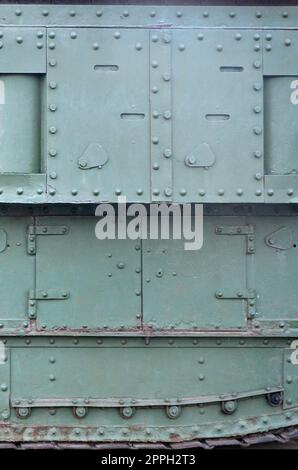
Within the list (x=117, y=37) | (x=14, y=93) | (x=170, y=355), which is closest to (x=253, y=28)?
(x=117, y=37)

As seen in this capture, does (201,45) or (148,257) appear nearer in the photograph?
(201,45)

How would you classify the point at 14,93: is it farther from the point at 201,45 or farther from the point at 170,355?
the point at 170,355

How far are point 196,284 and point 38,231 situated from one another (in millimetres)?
1178

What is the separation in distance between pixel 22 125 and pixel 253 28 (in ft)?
5.53

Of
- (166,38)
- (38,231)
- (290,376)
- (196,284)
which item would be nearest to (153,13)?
(166,38)

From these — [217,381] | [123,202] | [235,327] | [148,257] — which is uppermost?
[123,202]

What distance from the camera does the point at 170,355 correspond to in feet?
14.0

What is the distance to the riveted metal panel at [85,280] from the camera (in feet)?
13.9

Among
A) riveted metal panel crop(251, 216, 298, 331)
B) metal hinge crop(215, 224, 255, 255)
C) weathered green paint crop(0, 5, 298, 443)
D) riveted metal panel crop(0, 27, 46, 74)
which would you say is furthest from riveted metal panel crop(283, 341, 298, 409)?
riveted metal panel crop(0, 27, 46, 74)

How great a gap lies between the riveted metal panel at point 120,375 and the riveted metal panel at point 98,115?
3.77ft

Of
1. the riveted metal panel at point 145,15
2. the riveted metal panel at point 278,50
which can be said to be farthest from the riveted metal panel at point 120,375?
the riveted metal panel at point 145,15

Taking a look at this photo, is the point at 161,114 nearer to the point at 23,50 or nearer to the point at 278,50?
the point at 278,50
